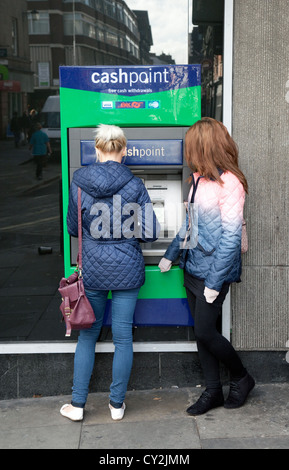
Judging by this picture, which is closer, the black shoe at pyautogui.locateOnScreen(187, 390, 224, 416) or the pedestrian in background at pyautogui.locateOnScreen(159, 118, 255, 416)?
the pedestrian in background at pyautogui.locateOnScreen(159, 118, 255, 416)

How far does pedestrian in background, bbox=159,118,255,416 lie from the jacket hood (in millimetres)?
406

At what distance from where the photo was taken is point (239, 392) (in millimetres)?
4418

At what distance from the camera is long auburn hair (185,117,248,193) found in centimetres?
403

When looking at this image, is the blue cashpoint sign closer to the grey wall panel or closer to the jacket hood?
the jacket hood

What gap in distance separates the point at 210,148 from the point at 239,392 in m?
1.54

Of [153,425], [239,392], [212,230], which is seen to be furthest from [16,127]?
[239,392]

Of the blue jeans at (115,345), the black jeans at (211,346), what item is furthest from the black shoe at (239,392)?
the blue jeans at (115,345)

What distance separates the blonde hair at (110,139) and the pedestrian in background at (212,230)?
1.26 ft

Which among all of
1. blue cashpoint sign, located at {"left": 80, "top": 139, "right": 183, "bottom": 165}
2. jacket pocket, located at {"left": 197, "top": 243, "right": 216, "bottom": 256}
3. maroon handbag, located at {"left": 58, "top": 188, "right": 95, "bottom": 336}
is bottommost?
maroon handbag, located at {"left": 58, "top": 188, "right": 95, "bottom": 336}

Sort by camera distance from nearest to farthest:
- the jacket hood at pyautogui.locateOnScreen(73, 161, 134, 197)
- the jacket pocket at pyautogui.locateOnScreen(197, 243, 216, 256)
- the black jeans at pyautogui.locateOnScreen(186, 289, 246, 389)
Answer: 1. the jacket hood at pyautogui.locateOnScreen(73, 161, 134, 197)
2. the jacket pocket at pyautogui.locateOnScreen(197, 243, 216, 256)
3. the black jeans at pyautogui.locateOnScreen(186, 289, 246, 389)

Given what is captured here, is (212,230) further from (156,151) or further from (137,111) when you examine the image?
Result: (137,111)

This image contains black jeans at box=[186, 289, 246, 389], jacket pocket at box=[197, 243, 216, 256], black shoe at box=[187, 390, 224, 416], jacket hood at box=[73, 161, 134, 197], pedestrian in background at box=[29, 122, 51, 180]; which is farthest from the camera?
pedestrian in background at box=[29, 122, 51, 180]

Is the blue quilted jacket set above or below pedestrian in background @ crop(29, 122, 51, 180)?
below

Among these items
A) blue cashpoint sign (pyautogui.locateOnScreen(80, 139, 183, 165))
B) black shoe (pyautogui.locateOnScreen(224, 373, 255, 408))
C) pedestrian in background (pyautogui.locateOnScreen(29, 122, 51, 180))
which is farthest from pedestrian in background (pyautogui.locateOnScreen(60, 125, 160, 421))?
black shoe (pyautogui.locateOnScreen(224, 373, 255, 408))
